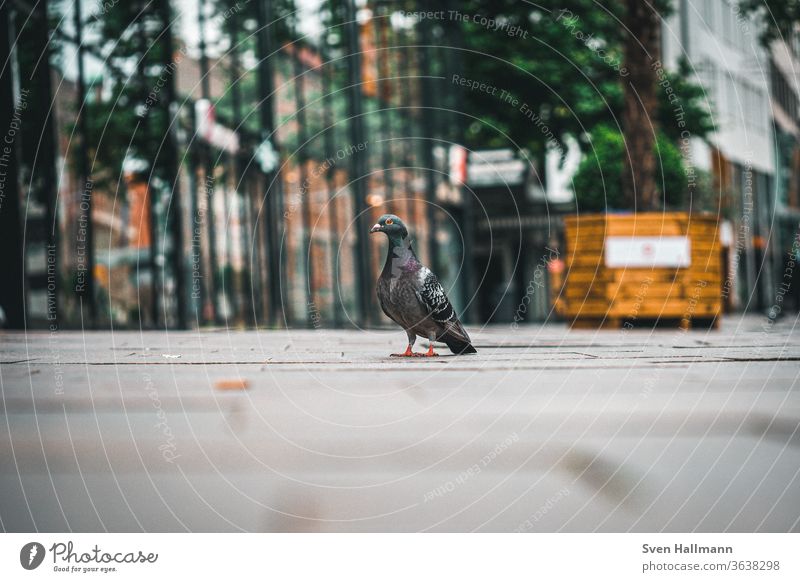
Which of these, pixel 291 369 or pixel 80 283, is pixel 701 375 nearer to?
pixel 291 369

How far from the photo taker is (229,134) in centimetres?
834

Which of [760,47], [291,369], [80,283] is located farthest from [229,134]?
[291,369]

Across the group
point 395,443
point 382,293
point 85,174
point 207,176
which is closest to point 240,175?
point 207,176

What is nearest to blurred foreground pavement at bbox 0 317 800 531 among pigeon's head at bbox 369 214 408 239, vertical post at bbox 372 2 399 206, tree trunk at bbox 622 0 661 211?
pigeon's head at bbox 369 214 408 239

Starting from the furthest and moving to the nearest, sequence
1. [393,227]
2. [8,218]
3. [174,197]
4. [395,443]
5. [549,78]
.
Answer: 1. [549,78]
2. [174,197]
3. [8,218]
4. [395,443]
5. [393,227]

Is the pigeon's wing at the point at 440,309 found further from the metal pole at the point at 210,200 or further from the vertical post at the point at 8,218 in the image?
the metal pole at the point at 210,200

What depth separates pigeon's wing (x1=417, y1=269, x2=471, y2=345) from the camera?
1485 mm

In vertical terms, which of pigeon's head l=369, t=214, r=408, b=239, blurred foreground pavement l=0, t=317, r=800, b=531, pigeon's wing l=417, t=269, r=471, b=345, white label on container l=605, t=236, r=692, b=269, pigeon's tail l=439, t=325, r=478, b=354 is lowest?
blurred foreground pavement l=0, t=317, r=800, b=531

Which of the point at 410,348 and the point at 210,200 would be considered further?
the point at 210,200

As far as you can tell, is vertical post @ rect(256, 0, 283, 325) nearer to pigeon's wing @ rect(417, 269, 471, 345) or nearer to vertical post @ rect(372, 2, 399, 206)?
vertical post @ rect(372, 2, 399, 206)

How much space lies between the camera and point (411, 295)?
4.88ft

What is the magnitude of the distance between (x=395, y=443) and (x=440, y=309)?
766 millimetres

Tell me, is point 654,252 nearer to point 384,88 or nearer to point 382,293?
point 382,293

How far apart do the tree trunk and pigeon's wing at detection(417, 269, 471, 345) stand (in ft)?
8.29
